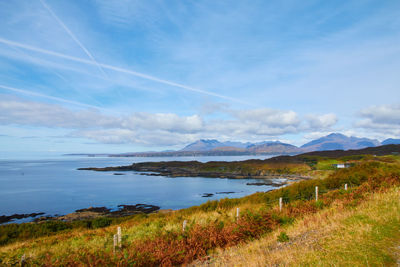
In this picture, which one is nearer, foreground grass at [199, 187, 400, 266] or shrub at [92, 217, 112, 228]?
foreground grass at [199, 187, 400, 266]

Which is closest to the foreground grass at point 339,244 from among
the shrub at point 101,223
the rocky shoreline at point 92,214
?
the shrub at point 101,223

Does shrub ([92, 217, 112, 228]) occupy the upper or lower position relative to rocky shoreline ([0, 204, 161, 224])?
upper

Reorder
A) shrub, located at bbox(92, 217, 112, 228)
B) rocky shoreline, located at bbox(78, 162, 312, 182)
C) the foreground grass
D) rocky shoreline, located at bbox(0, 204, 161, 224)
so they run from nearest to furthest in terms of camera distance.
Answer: the foreground grass → shrub, located at bbox(92, 217, 112, 228) → rocky shoreline, located at bbox(0, 204, 161, 224) → rocky shoreline, located at bbox(78, 162, 312, 182)

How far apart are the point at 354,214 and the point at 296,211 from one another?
3767 mm

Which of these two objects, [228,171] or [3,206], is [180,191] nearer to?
[3,206]

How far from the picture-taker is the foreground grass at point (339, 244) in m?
4.88

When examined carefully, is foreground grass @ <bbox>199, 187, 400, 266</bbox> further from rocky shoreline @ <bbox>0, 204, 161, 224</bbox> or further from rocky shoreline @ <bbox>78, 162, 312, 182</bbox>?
rocky shoreline @ <bbox>78, 162, 312, 182</bbox>

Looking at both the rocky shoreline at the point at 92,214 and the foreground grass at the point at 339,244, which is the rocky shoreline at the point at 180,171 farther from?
the foreground grass at the point at 339,244

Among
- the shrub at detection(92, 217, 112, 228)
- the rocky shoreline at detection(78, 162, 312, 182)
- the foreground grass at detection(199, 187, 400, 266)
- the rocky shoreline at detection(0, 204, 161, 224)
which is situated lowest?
the rocky shoreline at detection(0, 204, 161, 224)

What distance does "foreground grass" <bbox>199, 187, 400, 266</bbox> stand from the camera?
192 inches

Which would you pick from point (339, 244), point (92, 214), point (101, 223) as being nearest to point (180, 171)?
point (92, 214)

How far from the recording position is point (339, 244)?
5.72m

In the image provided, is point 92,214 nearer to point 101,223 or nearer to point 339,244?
point 101,223

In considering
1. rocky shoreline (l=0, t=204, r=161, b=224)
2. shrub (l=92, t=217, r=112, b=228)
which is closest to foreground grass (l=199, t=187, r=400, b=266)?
shrub (l=92, t=217, r=112, b=228)
